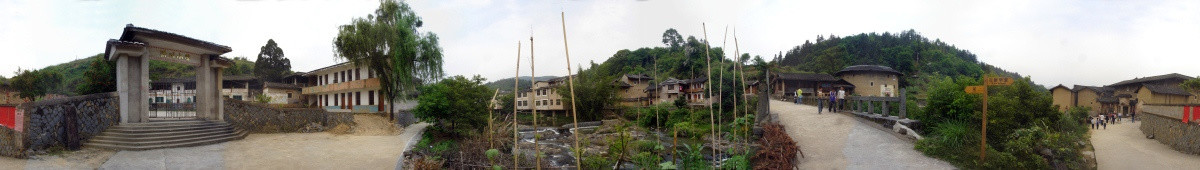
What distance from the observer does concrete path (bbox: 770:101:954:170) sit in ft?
21.6

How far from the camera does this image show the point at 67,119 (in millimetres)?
8086

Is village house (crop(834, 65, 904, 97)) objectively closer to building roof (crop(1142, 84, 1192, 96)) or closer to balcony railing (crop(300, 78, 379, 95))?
building roof (crop(1142, 84, 1192, 96))

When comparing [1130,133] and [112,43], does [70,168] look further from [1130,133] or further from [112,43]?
[1130,133]

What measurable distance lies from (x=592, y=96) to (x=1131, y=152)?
2193cm

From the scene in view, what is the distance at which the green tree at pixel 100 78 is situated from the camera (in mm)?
12391

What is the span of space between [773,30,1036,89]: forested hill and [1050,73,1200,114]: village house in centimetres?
389

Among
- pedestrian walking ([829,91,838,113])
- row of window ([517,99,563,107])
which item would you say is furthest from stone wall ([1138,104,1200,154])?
row of window ([517,99,563,107])

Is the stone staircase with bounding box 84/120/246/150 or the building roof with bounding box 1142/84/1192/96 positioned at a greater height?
the building roof with bounding box 1142/84/1192/96

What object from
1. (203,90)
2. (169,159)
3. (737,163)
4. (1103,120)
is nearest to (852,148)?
(737,163)

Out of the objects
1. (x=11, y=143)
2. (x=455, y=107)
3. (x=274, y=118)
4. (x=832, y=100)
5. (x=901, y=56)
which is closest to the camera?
(x=11, y=143)

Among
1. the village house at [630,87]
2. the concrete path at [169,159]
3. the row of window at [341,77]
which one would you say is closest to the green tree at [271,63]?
the row of window at [341,77]

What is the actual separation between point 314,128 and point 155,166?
6.57m

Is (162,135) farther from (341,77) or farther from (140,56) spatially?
(341,77)

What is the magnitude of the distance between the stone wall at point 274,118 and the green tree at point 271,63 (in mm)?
19461
